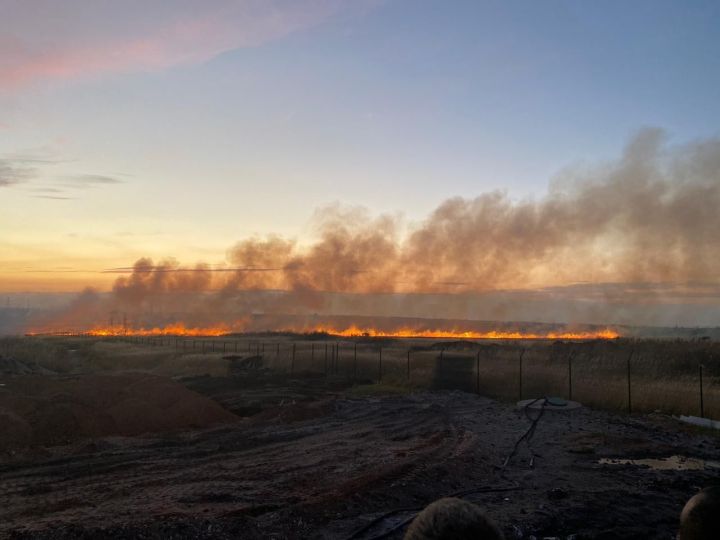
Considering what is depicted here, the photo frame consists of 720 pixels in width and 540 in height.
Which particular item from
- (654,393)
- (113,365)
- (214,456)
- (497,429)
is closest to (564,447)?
(497,429)

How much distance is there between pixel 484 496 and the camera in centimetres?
1173

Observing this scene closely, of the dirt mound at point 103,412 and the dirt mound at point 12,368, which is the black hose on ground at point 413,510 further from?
the dirt mound at point 12,368

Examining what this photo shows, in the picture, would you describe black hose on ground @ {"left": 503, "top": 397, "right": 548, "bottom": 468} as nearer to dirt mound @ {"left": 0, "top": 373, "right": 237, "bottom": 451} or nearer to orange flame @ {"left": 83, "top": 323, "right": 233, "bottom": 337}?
dirt mound @ {"left": 0, "top": 373, "right": 237, "bottom": 451}

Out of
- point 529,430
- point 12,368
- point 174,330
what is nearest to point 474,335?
point 174,330

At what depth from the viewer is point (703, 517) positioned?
493 cm

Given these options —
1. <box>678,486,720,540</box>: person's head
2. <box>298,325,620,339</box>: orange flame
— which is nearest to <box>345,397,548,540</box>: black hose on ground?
<box>678,486,720,540</box>: person's head

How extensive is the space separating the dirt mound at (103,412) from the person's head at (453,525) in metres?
17.1

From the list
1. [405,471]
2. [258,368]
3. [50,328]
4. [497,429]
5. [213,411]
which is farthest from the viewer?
[50,328]

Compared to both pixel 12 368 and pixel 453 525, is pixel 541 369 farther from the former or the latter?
pixel 453 525

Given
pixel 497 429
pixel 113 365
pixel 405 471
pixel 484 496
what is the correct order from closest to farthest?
pixel 484 496, pixel 405 471, pixel 497 429, pixel 113 365

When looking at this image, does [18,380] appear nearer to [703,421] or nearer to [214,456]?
[214,456]

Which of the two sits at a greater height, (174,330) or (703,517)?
(703,517)

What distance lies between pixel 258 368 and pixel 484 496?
109 feet

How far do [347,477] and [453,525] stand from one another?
9858mm
